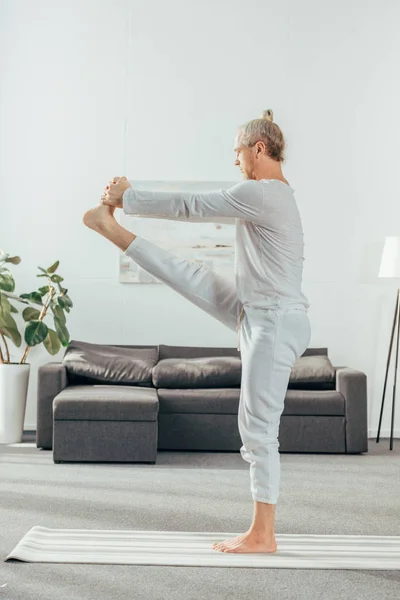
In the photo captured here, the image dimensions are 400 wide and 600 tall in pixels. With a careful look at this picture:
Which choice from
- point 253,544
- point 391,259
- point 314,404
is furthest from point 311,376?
point 253,544

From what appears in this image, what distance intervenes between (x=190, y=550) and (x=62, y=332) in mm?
3446

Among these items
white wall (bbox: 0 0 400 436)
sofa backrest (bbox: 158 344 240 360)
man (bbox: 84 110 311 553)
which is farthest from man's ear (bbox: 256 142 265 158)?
white wall (bbox: 0 0 400 436)

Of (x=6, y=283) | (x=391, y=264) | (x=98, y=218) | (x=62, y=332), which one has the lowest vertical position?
(x=62, y=332)

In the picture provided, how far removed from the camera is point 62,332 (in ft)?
20.7

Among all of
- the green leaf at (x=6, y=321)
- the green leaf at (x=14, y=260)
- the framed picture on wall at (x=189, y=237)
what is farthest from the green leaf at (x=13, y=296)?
the framed picture on wall at (x=189, y=237)

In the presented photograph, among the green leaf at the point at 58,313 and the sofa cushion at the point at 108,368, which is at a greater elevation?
the green leaf at the point at 58,313

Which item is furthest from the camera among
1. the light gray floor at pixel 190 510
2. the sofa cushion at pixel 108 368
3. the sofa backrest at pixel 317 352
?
the sofa backrest at pixel 317 352

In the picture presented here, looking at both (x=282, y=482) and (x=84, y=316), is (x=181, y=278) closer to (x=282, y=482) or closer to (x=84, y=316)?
(x=282, y=482)

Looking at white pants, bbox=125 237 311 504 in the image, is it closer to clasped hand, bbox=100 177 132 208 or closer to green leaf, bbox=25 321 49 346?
clasped hand, bbox=100 177 132 208

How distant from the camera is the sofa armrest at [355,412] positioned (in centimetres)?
583

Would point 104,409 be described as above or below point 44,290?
below

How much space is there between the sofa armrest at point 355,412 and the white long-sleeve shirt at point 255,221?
2888 millimetres

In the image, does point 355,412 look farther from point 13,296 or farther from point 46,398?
point 13,296

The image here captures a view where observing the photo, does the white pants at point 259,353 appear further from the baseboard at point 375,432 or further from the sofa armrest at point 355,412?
the baseboard at point 375,432
